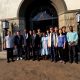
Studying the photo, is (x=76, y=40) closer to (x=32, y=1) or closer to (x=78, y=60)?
(x=78, y=60)

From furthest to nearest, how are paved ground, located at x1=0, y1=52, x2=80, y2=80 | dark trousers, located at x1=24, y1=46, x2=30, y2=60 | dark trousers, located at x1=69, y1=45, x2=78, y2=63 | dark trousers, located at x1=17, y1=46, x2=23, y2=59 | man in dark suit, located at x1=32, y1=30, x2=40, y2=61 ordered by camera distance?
1. dark trousers, located at x1=17, y1=46, x2=23, y2=59
2. dark trousers, located at x1=24, y1=46, x2=30, y2=60
3. man in dark suit, located at x1=32, y1=30, x2=40, y2=61
4. dark trousers, located at x1=69, y1=45, x2=78, y2=63
5. paved ground, located at x1=0, y1=52, x2=80, y2=80

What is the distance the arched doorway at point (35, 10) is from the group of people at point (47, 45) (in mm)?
2827

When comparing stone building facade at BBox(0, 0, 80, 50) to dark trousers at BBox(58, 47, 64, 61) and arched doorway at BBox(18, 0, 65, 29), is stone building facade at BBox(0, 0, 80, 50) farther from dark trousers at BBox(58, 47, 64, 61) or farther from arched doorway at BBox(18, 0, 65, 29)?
dark trousers at BBox(58, 47, 64, 61)

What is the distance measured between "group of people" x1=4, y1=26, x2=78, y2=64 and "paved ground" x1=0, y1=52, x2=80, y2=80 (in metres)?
0.48

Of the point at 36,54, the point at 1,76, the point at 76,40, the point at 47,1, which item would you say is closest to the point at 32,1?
the point at 47,1

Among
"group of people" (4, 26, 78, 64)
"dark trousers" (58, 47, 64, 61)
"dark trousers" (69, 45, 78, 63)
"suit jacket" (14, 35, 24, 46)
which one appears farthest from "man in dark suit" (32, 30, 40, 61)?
"dark trousers" (69, 45, 78, 63)

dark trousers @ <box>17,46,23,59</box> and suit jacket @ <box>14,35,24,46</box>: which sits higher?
suit jacket @ <box>14,35,24,46</box>

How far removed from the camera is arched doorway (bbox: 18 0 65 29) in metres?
17.6

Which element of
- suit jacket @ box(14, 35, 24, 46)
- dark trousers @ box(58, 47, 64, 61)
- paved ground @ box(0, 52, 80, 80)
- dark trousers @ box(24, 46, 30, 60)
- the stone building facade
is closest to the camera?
paved ground @ box(0, 52, 80, 80)

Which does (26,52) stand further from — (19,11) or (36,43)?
(19,11)

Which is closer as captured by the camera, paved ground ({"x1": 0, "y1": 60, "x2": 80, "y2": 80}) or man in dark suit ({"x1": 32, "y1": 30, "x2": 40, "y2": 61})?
paved ground ({"x1": 0, "y1": 60, "x2": 80, "y2": 80})

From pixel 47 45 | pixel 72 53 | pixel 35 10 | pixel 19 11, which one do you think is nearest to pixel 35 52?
pixel 47 45

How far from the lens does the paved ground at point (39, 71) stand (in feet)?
39.9

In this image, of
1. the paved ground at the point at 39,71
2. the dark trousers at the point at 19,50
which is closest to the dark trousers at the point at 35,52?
the paved ground at the point at 39,71
